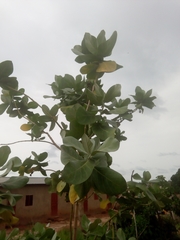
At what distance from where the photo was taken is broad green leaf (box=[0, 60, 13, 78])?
104cm

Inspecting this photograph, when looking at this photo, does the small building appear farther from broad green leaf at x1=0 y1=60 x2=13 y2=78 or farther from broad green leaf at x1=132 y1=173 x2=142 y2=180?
broad green leaf at x1=0 y1=60 x2=13 y2=78

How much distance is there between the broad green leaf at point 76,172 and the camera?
0.67 metres

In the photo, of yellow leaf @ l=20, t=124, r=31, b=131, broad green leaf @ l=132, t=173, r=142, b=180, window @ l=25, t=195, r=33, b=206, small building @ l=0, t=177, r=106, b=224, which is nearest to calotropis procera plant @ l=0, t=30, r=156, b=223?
yellow leaf @ l=20, t=124, r=31, b=131

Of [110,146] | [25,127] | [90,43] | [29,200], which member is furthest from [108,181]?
[29,200]

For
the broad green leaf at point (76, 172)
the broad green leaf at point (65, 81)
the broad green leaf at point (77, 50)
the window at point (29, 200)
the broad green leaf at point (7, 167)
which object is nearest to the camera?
the broad green leaf at point (76, 172)

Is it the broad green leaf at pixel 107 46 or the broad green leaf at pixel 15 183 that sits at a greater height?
the broad green leaf at pixel 107 46

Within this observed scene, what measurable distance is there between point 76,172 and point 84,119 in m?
0.26

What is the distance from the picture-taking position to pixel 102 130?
3.12 feet

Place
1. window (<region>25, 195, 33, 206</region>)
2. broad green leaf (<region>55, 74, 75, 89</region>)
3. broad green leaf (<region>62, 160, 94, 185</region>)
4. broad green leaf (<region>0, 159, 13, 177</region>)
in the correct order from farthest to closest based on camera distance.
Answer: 1. window (<region>25, 195, 33, 206</region>)
2. broad green leaf (<region>55, 74, 75, 89</region>)
3. broad green leaf (<region>0, 159, 13, 177</region>)
4. broad green leaf (<region>62, 160, 94, 185</region>)

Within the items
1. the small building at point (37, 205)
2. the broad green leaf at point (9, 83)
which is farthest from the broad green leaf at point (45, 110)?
the small building at point (37, 205)

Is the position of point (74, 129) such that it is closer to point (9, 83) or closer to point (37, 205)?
point (9, 83)

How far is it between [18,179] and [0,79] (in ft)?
1.67

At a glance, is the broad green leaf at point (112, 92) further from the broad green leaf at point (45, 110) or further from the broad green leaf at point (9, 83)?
the broad green leaf at point (9, 83)

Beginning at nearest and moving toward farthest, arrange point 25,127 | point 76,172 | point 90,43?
point 76,172 → point 90,43 → point 25,127
